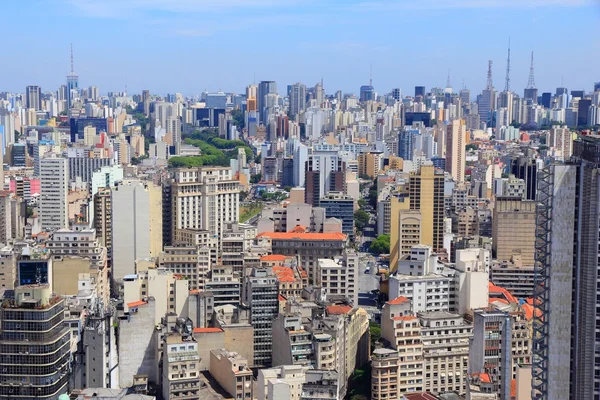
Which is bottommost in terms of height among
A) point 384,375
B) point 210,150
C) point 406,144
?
point 384,375

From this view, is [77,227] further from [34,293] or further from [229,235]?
[34,293]

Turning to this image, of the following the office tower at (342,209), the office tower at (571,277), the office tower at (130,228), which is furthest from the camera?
the office tower at (342,209)

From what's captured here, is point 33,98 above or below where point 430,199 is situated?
above

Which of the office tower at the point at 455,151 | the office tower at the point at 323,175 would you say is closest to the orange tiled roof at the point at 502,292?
the office tower at the point at 323,175

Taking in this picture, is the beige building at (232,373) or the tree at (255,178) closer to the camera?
the beige building at (232,373)

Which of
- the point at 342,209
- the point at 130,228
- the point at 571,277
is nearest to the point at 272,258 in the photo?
the point at 130,228

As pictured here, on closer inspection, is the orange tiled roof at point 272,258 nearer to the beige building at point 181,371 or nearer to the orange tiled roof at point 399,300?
the orange tiled roof at point 399,300

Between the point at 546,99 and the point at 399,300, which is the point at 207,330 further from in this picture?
the point at 546,99
